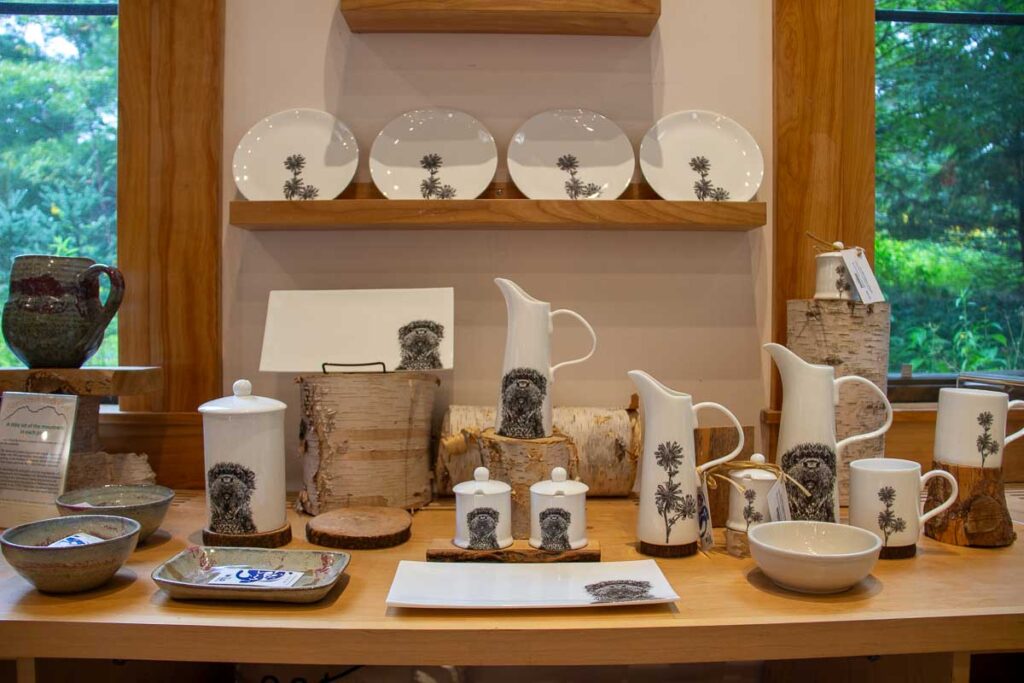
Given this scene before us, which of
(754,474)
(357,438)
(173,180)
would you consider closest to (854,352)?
(754,474)

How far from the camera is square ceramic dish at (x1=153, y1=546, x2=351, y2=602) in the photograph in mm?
1043

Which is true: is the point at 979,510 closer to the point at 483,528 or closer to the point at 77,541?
the point at 483,528

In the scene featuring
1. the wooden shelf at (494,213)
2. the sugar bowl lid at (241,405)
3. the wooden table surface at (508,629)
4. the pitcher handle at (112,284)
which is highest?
the wooden shelf at (494,213)

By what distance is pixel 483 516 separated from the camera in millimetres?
1217

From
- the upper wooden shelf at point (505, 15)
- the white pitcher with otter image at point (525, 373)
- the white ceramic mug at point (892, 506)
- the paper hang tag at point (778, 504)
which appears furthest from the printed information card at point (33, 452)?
the white ceramic mug at point (892, 506)

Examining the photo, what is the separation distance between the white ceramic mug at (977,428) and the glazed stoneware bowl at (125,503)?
52.1 inches

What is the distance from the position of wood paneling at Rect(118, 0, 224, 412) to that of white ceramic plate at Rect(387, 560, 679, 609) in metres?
0.80

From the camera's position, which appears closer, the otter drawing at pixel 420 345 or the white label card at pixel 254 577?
the white label card at pixel 254 577

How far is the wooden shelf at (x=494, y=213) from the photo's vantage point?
1521mm

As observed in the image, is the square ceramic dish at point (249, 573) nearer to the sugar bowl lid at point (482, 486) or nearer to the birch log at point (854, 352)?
the sugar bowl lid at point (482, 486)

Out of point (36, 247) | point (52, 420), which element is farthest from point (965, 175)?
point (36, 247)

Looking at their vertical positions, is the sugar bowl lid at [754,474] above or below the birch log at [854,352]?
below

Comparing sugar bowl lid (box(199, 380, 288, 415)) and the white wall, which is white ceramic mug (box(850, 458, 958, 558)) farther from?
sugar bowl lid (box(199, 380, 288, 415))

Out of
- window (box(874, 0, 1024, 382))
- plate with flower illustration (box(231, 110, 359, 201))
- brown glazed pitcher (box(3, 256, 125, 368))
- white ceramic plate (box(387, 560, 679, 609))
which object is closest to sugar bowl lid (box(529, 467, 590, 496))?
white ceramic plate (box(387, 560, 679, 609))
